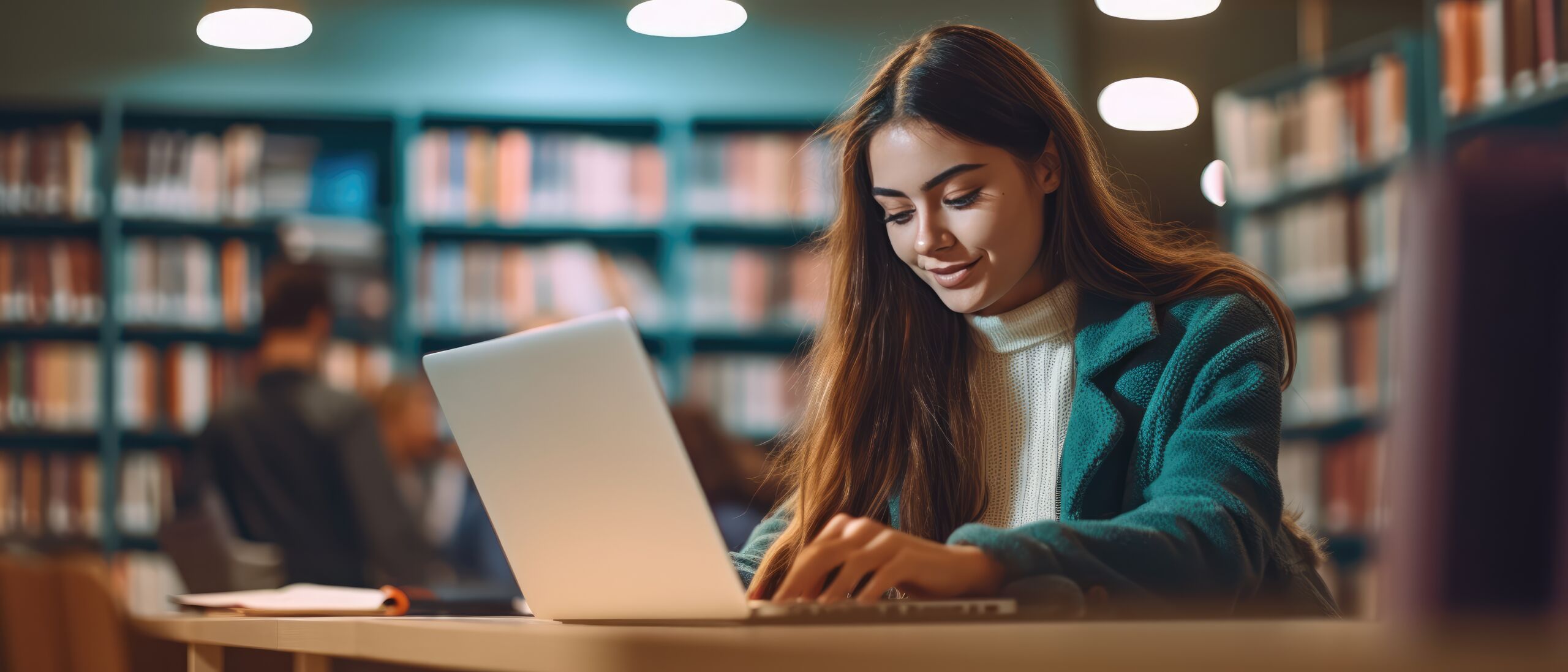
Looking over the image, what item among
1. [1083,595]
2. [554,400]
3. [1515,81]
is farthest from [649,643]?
[1515,81]

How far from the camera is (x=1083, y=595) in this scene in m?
0.92

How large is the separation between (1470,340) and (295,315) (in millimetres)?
3461

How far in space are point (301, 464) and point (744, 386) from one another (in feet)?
5.26

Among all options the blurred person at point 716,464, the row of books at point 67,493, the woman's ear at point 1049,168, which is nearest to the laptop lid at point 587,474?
the woman's ear at point 1049,168

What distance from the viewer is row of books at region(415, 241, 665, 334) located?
452 cm

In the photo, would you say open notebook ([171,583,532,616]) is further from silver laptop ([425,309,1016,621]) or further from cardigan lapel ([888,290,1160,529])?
cardigan lapel ([888,290,1160,529])

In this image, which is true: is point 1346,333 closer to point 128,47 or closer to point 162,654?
point 162,654

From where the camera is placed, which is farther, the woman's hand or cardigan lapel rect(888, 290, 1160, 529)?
cardigan lapel rect(888, 290, 1160, 529)

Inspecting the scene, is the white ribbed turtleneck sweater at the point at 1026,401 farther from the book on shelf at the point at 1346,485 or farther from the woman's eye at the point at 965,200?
the book on shelf at the point at 1346,485

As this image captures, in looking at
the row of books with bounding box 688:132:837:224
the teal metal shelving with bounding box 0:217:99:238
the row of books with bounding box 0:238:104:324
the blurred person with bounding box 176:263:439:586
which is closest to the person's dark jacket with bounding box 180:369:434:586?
the blurred person with bounding box 176:263:439:586

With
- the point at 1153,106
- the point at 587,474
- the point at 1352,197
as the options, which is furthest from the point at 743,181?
the point at 587,474

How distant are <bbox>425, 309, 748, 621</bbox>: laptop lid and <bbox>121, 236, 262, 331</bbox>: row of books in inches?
148

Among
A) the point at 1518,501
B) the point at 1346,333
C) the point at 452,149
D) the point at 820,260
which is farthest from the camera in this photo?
the point at 452,149

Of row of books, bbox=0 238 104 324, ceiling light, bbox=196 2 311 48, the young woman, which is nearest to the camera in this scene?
the young woman
